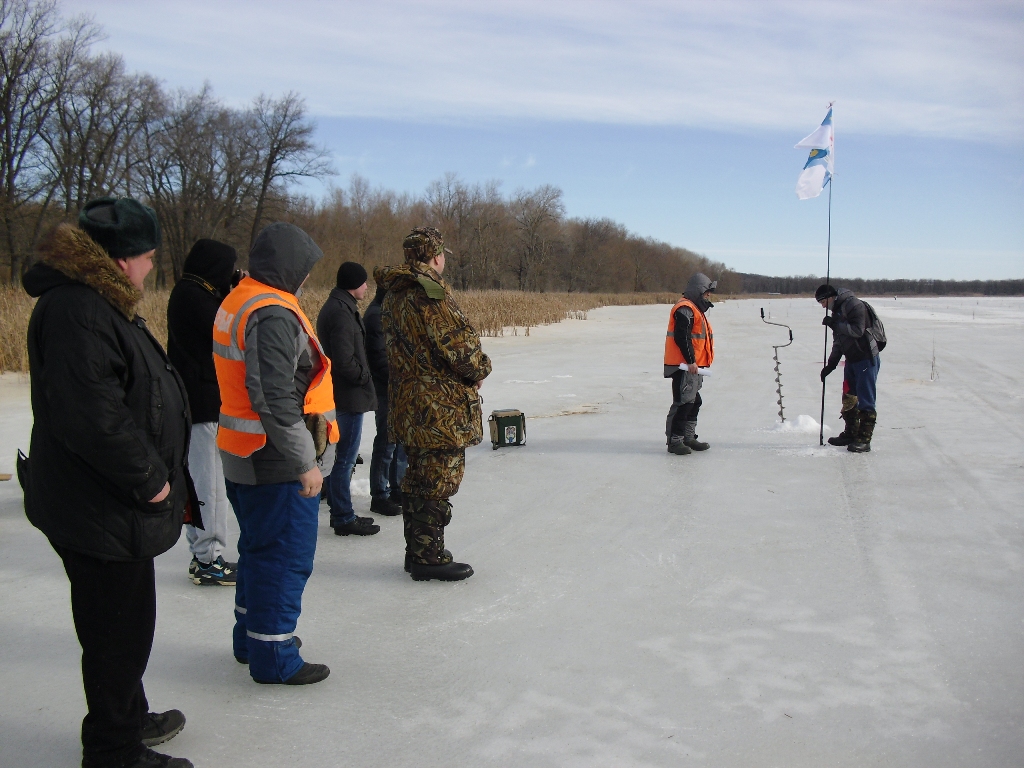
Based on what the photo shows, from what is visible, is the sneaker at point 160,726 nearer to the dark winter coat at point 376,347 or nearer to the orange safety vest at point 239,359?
the orange safety vest at point 239,359

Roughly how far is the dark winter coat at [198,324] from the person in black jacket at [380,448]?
1.65 meters

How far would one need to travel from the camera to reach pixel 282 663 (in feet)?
11.2

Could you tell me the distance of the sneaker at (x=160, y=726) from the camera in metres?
2.97

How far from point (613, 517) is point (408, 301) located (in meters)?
2.55

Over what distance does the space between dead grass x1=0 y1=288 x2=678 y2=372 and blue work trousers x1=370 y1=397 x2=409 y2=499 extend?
2979 millimetres

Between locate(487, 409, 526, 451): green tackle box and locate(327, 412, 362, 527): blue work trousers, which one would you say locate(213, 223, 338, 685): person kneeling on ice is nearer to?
locate(327, 412, 362, 527): blue work trousers

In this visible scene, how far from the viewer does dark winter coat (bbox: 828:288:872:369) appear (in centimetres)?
787

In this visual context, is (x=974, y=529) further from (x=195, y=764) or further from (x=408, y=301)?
(x=195, y=764)

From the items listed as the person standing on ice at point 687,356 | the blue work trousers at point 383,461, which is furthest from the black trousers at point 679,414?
the blue work trousers at point 383,461

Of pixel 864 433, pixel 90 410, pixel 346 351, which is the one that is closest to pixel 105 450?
Answer: pixel 90 410

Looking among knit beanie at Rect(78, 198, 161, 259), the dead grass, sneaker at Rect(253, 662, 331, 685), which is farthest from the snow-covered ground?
the dead grass

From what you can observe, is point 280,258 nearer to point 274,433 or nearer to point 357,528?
point 274,433

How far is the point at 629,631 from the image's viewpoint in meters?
4.01

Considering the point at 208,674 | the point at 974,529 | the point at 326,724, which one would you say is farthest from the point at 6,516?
the point at 974,529
